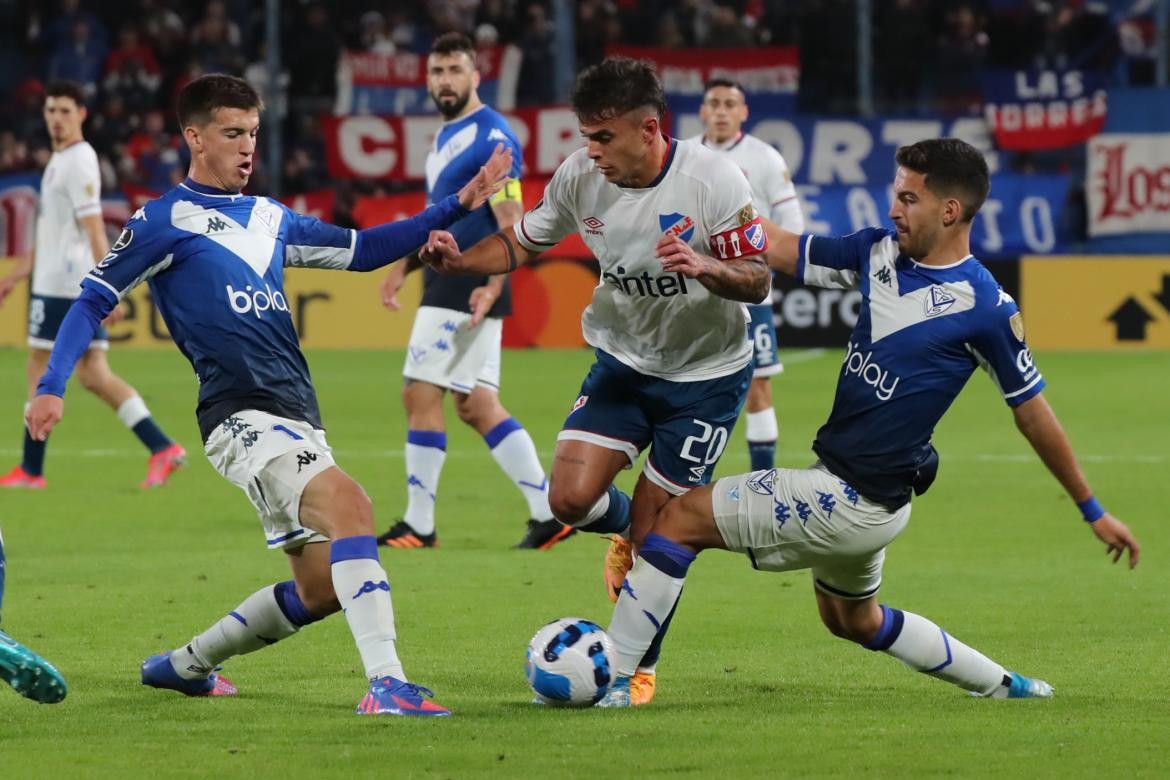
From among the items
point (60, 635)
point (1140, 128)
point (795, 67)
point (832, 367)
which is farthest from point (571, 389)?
point (60, 635)

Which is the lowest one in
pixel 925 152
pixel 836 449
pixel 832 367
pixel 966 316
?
pixel 832 367

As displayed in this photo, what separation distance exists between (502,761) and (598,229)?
1.96m

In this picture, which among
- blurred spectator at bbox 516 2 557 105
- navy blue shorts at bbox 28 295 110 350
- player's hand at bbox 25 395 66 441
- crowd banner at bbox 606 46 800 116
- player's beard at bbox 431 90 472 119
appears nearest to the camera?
player's hand at bbox 25 395 66 441

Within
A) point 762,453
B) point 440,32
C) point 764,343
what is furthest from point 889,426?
point 440,32

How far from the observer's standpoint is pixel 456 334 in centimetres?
899

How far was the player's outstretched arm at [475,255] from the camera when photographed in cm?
592

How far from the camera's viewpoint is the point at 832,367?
18.2 metres

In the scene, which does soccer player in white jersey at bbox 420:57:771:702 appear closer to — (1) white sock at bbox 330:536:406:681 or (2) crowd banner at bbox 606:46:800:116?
(1) white sock at bbox 330:536:406:681

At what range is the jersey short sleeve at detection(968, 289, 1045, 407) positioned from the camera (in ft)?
17.4

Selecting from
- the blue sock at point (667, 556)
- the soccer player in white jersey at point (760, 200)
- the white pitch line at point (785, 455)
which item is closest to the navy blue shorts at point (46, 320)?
the white pitch line at point (785, 455)

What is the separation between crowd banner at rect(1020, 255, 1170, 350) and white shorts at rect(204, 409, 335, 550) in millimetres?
15073

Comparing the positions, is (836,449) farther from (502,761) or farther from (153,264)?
(153,264)

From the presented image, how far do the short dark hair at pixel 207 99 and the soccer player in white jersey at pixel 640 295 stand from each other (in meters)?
0.77

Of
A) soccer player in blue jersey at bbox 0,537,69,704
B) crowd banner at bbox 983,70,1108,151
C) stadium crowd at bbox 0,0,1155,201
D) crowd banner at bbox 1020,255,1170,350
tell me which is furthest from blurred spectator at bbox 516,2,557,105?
soccer player in blue jersey at bbox 0,537,69,704
